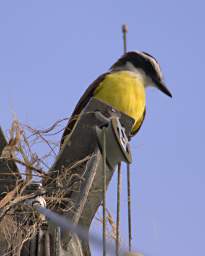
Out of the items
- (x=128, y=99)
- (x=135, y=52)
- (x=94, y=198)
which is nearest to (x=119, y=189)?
(x=94, y=198)

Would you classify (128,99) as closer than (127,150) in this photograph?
No

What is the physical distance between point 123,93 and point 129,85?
0.69 feet

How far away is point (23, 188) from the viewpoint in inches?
175

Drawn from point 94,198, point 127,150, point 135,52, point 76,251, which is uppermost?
point 135,52

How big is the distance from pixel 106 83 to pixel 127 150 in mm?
2185

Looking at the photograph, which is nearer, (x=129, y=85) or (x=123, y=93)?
(x=123, y=93)

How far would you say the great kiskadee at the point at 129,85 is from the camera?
640 cm

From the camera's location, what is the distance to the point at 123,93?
644 centimetres

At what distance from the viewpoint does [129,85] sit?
663cm

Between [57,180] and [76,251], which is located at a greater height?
[57,180]

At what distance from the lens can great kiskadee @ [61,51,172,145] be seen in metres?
6.40

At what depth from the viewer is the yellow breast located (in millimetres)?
6383

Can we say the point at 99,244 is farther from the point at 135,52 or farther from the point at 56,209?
the point at 135,52

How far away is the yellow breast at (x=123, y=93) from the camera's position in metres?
6.38
